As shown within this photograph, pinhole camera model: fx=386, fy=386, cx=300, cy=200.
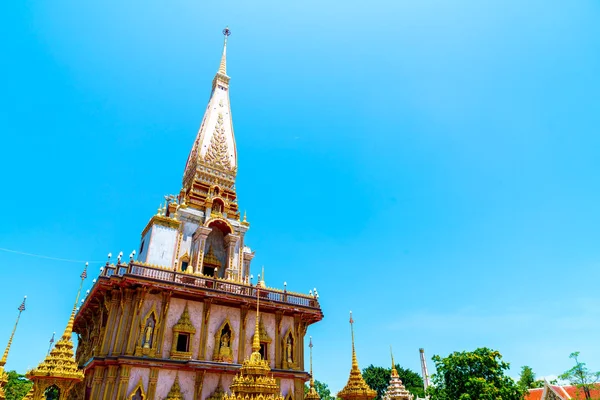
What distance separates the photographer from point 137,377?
19.3 meters

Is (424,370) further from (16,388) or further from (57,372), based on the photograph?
(57,372)

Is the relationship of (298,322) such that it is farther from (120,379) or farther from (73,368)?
(73,368)

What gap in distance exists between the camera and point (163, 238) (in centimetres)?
2573

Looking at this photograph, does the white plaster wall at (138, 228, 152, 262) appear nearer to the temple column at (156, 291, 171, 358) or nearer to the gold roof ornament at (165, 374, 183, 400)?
the temple column at (156, 291, 171, 358)

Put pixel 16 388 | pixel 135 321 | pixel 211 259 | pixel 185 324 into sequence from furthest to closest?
pixel 16 388 → pixel 211 259 → pixel 185 324 → pixel 135 321

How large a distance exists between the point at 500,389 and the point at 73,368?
28.3 metres

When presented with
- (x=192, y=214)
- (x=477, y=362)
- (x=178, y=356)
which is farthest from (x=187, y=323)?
(x=477, y=362)

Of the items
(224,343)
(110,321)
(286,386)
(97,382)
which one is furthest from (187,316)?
(286,386)

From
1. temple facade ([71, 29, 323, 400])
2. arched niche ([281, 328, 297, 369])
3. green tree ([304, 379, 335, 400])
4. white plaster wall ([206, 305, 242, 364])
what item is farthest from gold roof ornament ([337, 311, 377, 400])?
green tree ([304, 379, 335, 400])

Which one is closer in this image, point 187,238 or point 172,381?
point 172,381

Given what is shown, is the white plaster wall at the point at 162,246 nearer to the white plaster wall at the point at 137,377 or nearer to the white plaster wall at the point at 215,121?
the white plaster wall at the point at 137,377

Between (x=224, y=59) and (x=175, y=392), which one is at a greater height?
(x=224, y=59)

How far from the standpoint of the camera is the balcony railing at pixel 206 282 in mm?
20922

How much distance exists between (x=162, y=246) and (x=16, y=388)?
138ft
